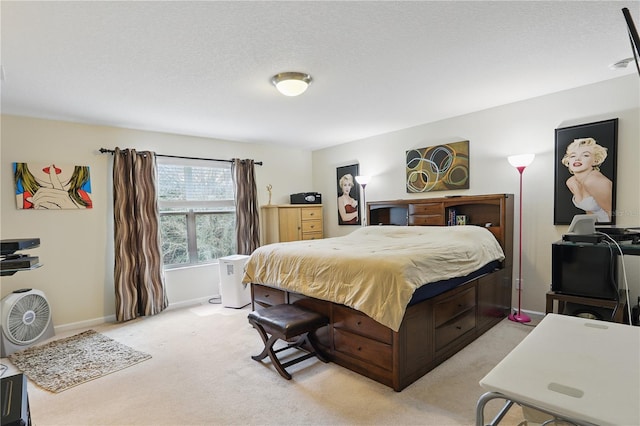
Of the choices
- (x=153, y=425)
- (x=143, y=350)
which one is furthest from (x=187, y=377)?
(x=143, y=350)

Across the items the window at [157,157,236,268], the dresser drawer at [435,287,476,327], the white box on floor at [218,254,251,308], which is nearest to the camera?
the dresser drawer at [435,287,476,327]

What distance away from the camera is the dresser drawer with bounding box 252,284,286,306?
318cm

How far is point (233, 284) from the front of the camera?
422 cm

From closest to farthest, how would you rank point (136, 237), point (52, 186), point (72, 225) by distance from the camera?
point (52, 186) < point (72, 225) < point (136, 237)

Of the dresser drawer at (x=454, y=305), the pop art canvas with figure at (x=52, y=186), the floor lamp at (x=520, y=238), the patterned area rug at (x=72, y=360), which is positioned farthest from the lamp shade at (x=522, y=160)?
the pop art canvas with figure at (x=52, y=186)

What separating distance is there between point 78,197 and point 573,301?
5040mm

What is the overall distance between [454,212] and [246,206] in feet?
9.83

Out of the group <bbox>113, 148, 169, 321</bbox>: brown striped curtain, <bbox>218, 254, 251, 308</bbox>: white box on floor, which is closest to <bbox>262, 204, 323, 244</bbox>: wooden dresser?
<bbox>218, 254, 251, 308</bbox>: white box on floor

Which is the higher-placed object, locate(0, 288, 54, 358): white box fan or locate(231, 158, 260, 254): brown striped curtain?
locate(231, 158, 260, 254): brown striped curtain

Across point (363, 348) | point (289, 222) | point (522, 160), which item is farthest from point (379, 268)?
point (289, 222)

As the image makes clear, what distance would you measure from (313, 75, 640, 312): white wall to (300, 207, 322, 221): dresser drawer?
5.03 feet

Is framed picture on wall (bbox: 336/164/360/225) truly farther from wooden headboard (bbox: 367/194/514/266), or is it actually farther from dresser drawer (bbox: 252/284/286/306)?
dresser drawer (bbox: 252/284/286/306)

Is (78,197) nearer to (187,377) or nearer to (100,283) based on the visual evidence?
(100,283)

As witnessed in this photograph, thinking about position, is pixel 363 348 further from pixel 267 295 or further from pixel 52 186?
pixel 52 186
